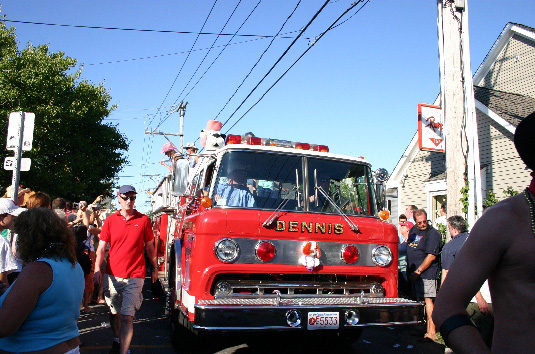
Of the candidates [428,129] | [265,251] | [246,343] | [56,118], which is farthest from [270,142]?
[56,118]

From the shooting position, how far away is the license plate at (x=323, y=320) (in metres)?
5.12

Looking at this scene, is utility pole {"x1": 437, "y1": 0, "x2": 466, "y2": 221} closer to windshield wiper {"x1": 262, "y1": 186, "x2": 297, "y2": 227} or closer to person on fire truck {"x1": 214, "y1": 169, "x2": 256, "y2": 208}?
windshield wiper {"x1": 262, "y1": 186, "x2": 297, "y2": 227}

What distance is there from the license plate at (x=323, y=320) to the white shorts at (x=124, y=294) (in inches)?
77.2

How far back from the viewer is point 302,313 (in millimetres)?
5098

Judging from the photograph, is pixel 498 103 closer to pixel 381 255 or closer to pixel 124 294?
pixel 381 255

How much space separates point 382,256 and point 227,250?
1.82 metres

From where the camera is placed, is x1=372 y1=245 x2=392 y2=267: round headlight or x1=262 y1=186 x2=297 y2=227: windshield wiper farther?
x1=372 y1=245 x2=392 y2=267: round headlight

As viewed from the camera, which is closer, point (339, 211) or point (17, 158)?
point (339, 211)

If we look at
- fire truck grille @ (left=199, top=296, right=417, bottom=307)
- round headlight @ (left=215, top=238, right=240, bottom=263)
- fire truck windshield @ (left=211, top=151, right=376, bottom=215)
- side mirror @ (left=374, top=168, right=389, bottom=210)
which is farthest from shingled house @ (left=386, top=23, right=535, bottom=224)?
round headlight @ (left=215, top=238, right=240, bottom=263)

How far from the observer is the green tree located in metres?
24.1

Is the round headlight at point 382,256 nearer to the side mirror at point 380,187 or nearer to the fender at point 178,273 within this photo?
the side mirror at point 380,187

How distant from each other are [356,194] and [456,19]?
372 cm

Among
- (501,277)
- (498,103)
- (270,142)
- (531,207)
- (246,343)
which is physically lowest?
(246,343)

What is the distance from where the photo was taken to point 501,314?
175 cm
